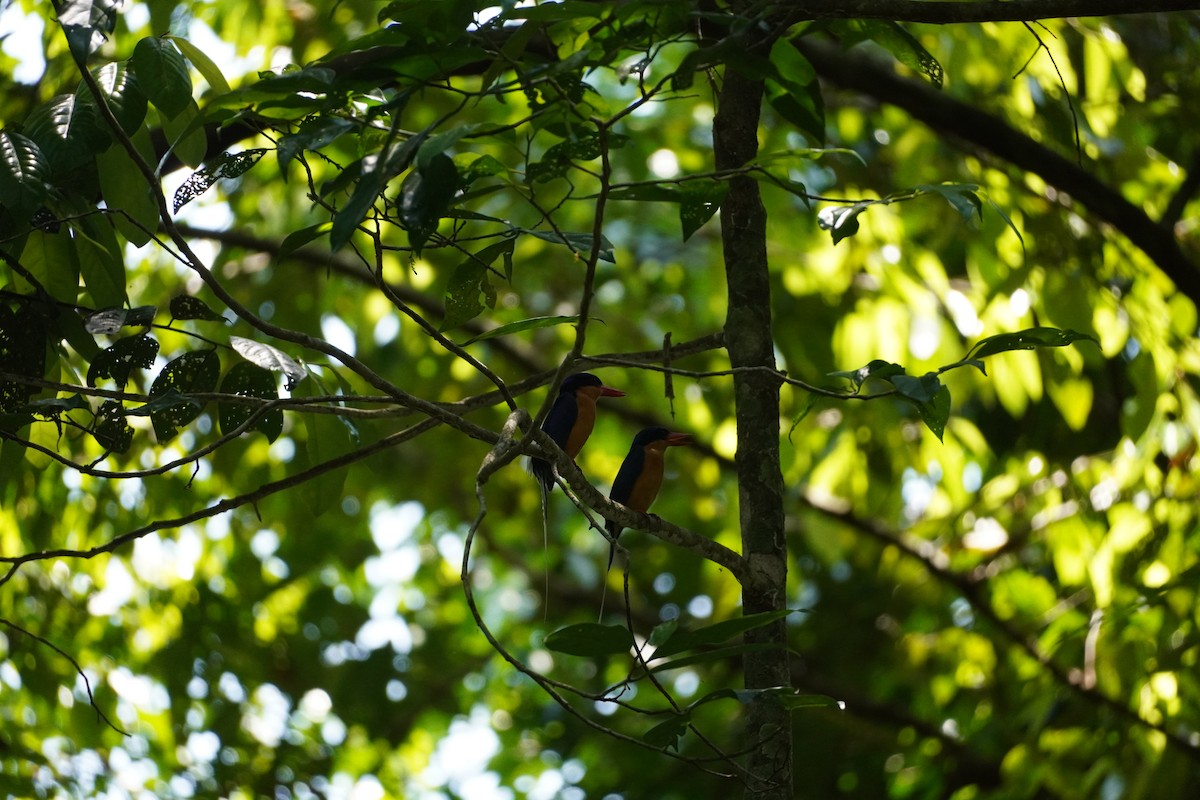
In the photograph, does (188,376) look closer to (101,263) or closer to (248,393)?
(248,393)

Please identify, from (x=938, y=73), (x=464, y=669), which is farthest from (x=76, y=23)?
(x=464, y=669)

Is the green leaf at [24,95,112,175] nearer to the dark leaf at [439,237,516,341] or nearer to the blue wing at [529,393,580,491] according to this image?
the dark leaf at [439,237,516,341]

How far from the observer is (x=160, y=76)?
173 centimetres

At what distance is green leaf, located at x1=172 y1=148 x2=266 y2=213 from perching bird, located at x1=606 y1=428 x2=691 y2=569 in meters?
1.67

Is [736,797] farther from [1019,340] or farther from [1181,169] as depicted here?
[1019,340]

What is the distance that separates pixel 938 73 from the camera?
2084 millimetres

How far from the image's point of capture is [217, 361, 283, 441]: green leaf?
6.64ft

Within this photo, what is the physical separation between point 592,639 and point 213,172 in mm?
991

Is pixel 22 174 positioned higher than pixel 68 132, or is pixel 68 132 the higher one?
pixel 68 132

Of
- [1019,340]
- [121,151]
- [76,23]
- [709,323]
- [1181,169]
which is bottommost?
[1019,340]

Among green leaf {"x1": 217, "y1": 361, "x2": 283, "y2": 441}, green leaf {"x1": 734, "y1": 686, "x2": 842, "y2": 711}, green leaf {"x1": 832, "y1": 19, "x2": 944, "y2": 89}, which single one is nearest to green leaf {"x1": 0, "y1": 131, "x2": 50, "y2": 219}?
green leaf {"x1": 217, "y1": 361, "x2": 283, "y2": 441}

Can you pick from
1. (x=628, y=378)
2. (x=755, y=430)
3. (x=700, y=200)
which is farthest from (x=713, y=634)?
(x=628, y=378)

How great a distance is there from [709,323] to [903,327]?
1773 mm

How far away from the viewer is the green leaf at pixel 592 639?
4.54 ft
